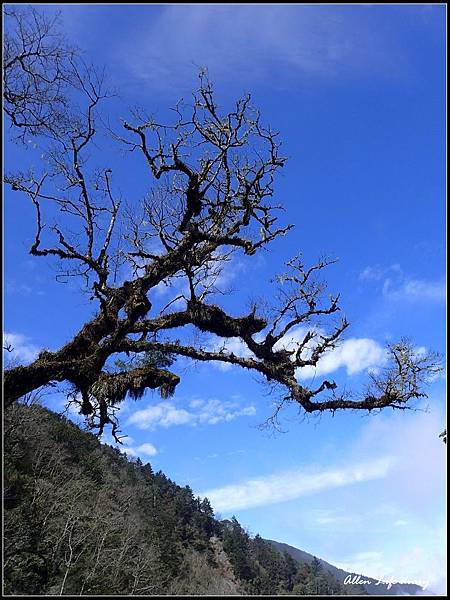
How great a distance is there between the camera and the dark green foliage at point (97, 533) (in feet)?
89.5

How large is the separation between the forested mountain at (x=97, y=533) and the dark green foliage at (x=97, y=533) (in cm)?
8

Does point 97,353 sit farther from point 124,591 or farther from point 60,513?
point 124,591

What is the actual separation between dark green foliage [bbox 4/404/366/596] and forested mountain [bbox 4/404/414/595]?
8 cm

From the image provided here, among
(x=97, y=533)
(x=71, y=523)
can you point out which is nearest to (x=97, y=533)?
(x=97, y=533)

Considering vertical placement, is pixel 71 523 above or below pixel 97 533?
above

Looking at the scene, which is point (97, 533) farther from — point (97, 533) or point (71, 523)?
point (71, 523)

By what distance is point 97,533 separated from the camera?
33.2 m

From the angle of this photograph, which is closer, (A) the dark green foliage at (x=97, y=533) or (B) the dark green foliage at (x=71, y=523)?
(B) the dark green foliage at (x=71, y=523)

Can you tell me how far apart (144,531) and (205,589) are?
45.9 ft

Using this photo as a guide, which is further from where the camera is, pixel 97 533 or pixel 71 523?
pixel 97 533

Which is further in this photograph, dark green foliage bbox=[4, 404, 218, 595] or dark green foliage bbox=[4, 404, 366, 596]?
dark green foliage bbox=[4, 404, 366, 596]

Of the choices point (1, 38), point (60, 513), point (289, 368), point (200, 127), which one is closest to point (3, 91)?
point (1, 38)

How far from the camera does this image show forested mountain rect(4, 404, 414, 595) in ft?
89.1

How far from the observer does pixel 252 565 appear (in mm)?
69438
